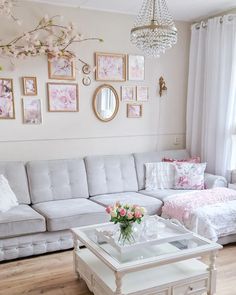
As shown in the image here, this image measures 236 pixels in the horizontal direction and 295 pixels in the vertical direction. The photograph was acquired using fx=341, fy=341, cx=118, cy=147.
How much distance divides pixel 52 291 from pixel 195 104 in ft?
9.86

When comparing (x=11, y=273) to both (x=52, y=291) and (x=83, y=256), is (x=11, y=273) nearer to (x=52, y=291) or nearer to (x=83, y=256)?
(x=52, y=291)

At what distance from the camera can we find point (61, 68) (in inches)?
157

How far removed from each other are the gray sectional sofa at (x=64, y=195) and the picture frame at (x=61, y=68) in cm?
98

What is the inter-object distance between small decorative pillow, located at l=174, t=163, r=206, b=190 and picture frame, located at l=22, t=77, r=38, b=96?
1921 mm

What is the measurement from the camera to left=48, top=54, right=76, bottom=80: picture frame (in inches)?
154

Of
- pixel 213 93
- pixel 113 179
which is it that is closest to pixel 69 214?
pixel 113 179

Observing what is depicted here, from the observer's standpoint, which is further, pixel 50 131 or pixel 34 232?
pixel 50 131

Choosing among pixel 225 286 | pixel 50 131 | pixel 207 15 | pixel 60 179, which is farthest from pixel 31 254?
pixel 207 15

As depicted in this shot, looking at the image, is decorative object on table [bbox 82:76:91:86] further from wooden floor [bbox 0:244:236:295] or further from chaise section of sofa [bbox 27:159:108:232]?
wooden floor [bbox 0:244:236:295]

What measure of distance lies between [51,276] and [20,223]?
1.79 feet

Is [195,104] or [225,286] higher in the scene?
[195,104]

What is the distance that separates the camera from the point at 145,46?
108 inches

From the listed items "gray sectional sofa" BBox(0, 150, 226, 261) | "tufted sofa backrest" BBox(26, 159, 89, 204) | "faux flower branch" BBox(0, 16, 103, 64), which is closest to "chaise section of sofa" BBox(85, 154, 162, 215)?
"gray sectional sofa" BBox(0, 150, 226, 261)

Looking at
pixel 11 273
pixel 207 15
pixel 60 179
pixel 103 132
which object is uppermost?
pixel 207 15
